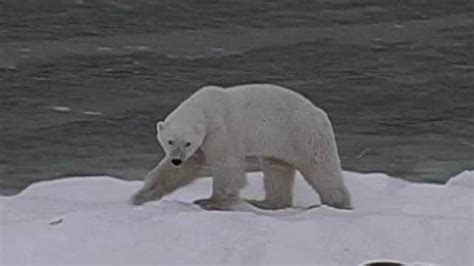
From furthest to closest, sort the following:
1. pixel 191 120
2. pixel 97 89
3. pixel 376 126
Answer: pixel 97 89, pixel 376 126, pixel 191 120

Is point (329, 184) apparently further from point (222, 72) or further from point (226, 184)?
point (222, 72)

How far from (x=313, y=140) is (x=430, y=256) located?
44.0 inches

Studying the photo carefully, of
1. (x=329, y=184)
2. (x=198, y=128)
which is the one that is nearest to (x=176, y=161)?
(x=198, y=128)

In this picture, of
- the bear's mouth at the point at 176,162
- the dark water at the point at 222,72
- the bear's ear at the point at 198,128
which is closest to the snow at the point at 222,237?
the bear's mouth at the point at 176,162

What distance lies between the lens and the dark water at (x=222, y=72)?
719cm

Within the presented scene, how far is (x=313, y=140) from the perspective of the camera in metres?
5.34

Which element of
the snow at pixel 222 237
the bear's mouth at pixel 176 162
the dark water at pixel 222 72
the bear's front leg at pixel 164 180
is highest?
the bear's mouth at pixel 176 162

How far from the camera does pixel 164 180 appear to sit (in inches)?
212

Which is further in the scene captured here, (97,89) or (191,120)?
(97,89)

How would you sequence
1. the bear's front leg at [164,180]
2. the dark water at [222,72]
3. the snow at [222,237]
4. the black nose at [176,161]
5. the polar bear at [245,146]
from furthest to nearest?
the dark water at [222,72]
the bear's front leg at [164,180]
the polar bear at [245,146]
the black nose at [176,161]
the snow at [222,237]

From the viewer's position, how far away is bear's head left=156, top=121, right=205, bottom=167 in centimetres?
500

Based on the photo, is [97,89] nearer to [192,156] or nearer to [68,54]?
[68,54]

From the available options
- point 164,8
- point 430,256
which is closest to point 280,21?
point 164,8

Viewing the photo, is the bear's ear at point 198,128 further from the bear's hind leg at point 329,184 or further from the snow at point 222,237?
the bear's hind leg at point 329,184
